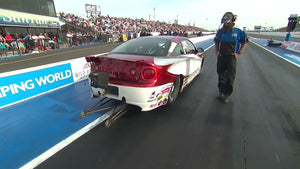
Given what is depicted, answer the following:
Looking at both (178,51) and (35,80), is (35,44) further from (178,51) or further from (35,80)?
(178,51)

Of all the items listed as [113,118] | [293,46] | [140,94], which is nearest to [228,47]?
[140,94]

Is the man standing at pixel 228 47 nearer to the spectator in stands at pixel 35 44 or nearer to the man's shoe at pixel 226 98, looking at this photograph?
the man's shoe at pixel 226 98

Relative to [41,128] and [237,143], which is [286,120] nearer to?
[237,143]

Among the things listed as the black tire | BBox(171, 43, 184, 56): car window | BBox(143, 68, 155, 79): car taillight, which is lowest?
the black tire

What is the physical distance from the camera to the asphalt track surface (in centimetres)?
189

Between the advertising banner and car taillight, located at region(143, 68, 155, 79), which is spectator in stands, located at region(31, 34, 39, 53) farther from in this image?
car taillight, located at region(143, 68, 155, 79)

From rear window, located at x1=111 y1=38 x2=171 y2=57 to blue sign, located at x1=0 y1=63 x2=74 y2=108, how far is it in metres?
2.26

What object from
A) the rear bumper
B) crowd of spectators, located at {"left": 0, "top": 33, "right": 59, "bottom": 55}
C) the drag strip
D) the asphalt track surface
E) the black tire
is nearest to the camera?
the asphalt track surface

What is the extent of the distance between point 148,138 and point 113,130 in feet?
2.00

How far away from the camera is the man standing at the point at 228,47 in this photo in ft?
10.3

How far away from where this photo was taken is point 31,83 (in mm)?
3777

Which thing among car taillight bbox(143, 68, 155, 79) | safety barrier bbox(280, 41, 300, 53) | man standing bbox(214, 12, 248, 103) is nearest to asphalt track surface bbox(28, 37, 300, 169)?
man standing bbox(214, 12, 248, 103)

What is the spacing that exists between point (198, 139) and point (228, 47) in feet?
6.87

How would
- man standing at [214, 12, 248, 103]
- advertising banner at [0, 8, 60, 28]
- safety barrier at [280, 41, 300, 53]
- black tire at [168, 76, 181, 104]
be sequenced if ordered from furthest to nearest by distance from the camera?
advertising banner at [0, 8, 60, 28] → safety barrier at [280, 41, 300, 53] → man standing at [214, 12, 248, 103] → black tire at [168, 76, 181, 104]
